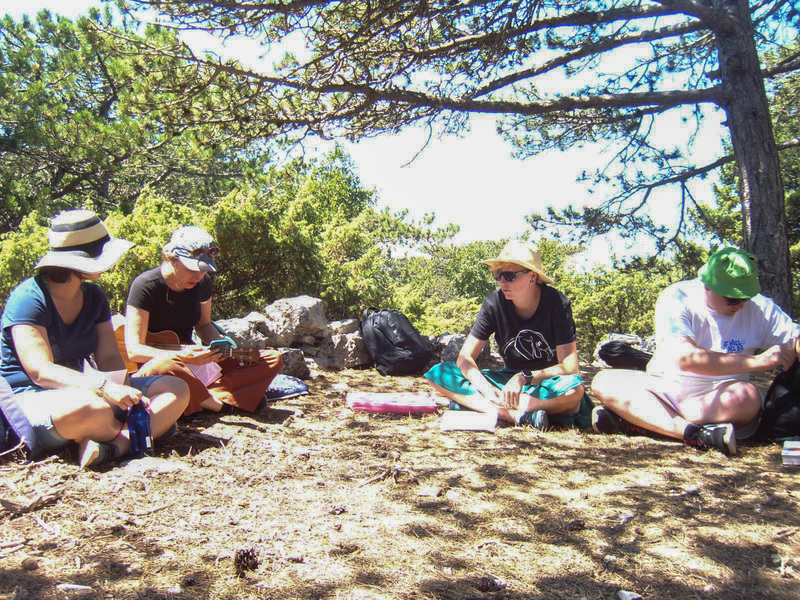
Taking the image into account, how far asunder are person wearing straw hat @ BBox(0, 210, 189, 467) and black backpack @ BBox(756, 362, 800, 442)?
3.37 metres

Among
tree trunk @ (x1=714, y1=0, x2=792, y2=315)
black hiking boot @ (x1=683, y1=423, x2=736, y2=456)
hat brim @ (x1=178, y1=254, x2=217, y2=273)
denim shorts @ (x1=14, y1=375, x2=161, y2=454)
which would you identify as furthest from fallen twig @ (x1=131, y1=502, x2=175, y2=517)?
tree trunk @ (x1=714, y1=0, x2=792, y2=315)

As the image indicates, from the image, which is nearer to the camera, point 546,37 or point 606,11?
point 606,11

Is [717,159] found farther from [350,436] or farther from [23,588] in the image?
[23,588]

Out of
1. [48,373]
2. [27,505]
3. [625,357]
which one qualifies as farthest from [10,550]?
[625,357]

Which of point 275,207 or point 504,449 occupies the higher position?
point 275,207

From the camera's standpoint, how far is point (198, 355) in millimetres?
3896

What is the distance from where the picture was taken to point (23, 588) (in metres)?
1.91

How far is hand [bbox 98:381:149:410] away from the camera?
3057 millimetres

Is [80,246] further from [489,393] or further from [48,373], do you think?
[489,393]

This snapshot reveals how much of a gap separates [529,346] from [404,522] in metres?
2.14

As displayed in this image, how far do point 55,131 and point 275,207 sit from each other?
400 cm

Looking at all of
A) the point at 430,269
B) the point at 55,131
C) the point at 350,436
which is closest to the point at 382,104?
the point at 350,436

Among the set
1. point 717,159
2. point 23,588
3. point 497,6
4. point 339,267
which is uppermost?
point 497,6

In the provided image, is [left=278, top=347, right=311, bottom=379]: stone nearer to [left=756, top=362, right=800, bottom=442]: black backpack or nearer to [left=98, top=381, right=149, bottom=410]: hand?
[left=98, top=381, right=149, bottom=410]: hand
